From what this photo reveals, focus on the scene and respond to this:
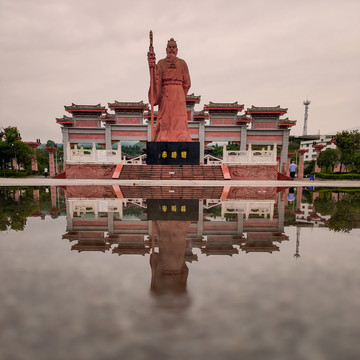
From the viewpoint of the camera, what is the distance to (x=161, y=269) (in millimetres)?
1806

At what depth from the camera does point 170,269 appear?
5.92ft

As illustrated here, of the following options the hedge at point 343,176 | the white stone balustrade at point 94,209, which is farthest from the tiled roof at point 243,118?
the white stone balustrade at point 94,209

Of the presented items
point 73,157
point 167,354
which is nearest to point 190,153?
point 73,157

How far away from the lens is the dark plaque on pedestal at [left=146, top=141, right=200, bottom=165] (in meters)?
13.7

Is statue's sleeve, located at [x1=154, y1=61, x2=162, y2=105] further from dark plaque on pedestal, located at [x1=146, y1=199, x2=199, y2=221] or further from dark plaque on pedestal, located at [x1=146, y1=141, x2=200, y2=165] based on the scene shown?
dark plaque on pedestal, located at [x1=146, y1=199, x2=199, y2=221]

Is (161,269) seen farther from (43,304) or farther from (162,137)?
(162,137)

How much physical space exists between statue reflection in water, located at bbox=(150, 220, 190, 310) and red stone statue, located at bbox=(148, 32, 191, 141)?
39.0ft

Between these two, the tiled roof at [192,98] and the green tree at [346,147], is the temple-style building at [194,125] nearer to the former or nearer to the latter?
the tiled roof at [192,98]

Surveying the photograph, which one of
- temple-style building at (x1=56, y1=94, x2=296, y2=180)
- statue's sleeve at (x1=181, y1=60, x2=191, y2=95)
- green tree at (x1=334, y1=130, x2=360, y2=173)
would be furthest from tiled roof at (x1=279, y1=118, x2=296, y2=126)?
statue's sleeve at (x1=181, y1=60, x2=191, y2=95)

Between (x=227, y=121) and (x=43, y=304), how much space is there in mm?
25108

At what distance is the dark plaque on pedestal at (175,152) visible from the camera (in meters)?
13.7

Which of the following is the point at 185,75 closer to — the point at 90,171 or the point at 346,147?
the point at 90,171

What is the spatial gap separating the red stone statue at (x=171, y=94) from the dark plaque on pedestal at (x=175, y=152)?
87 cm

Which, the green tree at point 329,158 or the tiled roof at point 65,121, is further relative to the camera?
the tiled roof at point 65,121
